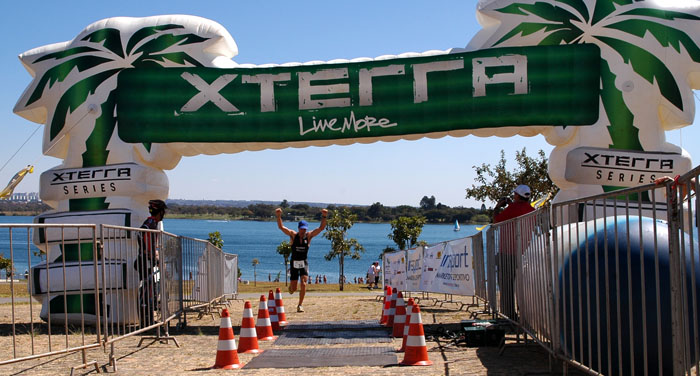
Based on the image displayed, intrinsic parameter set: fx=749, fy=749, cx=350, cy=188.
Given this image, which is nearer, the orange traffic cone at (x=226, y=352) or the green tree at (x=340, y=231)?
the orange traffic cone at (x=226, y=352)

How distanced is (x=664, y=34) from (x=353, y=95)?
5.17m

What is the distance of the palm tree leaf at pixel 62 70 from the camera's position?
1308 cm

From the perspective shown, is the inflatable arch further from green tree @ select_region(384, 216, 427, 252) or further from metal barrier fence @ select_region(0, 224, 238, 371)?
green tree @ select_region(384, 216, 427, 252)

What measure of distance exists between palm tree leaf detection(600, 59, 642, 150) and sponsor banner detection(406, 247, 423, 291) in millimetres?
9576

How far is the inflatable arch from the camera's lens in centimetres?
1218

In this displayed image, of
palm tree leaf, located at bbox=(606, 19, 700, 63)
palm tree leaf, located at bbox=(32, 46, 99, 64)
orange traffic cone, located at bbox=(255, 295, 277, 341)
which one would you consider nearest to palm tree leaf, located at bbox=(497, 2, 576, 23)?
palm tree leaf, located at bbox=(606, 19, 700, 63)

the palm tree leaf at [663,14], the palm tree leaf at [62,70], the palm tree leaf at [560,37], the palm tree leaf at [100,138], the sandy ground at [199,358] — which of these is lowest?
the sandy ground at [199,358]

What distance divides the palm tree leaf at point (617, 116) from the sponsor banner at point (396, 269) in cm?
1195

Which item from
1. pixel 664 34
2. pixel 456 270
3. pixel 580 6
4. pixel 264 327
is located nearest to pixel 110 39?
pixel 264 327

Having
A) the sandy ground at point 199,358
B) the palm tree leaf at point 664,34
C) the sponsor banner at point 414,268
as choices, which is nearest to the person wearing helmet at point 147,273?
the sandy ground at point 199,358

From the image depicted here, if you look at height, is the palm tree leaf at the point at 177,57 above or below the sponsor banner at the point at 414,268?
above

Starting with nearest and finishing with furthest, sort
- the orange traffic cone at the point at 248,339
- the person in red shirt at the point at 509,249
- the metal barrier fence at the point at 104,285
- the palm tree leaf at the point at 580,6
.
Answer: the metal barrier fence at the point at 104,285 → the orange traffic cone at the point at 248,339 → the person in red shirt at the point at 509,249 → the palm tree leaf at the point at 580,6

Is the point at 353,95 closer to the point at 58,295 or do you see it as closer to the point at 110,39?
the point at 110,39

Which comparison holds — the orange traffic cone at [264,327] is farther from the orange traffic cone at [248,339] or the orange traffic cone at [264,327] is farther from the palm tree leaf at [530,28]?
the palm tree leaf at [530,28]
